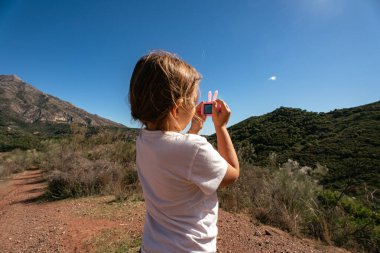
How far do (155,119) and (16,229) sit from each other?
4.91 meters

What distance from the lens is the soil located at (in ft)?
11.2

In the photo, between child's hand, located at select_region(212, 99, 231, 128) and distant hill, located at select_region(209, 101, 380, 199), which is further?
distant hill, located at select_region(209, 101, 380, 199)

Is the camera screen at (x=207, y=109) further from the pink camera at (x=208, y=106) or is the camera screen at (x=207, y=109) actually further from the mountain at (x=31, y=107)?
the mountain at (x=31, y=107)

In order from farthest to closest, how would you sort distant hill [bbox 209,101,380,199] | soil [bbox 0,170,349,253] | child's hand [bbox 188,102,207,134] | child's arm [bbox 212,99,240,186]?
distant hill [bbox 209,101,380,199] → soil [bbox 0,170,349,253] → child's hand [bbox 188,102,207,134] → child's arm [bbox 212,99,240,186]

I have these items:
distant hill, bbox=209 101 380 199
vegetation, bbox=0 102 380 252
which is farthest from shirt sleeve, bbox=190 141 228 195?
distant hill, bbox=209 101 380 199

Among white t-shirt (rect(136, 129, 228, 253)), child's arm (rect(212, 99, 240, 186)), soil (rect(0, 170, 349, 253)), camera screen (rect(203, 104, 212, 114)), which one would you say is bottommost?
soil (rect(0, 170, 349, 253))

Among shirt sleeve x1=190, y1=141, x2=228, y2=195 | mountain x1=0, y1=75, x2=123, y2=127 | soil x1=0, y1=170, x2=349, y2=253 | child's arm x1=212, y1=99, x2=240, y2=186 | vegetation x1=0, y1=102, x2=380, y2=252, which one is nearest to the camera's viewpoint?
shirt sleeve x1=190, y1=141, x2=228, y2=195

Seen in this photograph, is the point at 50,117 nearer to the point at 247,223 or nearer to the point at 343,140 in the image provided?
the point at 343,140

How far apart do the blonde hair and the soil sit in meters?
2.90

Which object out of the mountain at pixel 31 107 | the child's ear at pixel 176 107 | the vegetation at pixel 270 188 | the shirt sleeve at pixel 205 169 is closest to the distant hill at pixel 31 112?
the mountain at pixel 31 107

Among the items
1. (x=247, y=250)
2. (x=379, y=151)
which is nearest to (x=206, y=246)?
(x=247, y=250)

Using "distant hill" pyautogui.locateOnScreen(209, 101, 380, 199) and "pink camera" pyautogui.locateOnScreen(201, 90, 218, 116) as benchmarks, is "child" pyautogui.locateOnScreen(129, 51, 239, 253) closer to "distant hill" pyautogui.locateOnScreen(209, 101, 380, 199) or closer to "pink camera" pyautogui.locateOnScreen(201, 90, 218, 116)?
"pink camera" pyautogui.locateOnScreen(201, 90, 218, 116)

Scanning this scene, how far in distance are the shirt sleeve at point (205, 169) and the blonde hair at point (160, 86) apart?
0.20 m

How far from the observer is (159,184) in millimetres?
955
